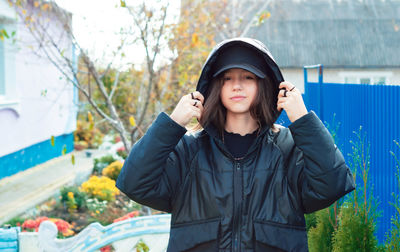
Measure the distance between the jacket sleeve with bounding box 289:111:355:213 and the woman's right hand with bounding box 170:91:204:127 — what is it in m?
0.42

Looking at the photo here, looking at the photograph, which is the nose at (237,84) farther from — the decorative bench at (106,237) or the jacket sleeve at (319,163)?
the decorative bench at (106,237)

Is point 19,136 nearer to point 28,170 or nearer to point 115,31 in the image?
point 28,170

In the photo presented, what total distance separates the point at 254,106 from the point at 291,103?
0.20 metres

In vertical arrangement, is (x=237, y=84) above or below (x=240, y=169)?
above

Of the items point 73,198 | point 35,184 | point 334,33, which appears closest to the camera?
point 73,198

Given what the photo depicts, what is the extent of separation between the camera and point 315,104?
4402 mm

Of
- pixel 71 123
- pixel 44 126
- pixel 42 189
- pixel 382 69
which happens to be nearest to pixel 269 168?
pixel 42 189

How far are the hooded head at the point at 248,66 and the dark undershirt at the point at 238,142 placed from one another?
0.08 metres

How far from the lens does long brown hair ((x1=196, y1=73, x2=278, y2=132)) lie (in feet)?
7.07

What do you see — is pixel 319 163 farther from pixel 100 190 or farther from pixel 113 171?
pixel 113 171

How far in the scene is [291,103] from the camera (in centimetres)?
201

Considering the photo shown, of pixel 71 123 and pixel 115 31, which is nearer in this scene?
pixel 115 31

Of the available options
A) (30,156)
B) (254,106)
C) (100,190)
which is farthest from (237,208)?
(30,156)

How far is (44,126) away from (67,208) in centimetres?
446
